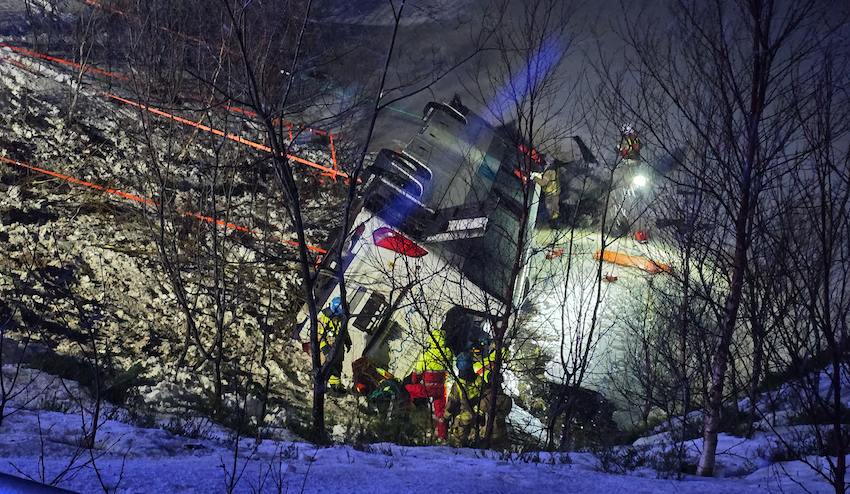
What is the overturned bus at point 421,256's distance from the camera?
9312 mm

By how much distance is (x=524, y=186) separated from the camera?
7660mm

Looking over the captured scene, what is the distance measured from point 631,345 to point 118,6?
12019 mm

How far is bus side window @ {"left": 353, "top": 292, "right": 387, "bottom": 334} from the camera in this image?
9.26m

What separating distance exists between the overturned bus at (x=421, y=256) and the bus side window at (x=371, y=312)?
0.01 m

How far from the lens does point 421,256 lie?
30.7 feet

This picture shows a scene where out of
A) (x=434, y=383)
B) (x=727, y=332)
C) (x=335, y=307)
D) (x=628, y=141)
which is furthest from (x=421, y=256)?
(x=727, y=332)

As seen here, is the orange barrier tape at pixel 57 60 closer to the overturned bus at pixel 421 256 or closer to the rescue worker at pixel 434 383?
the overturned bus at pixel 421 256

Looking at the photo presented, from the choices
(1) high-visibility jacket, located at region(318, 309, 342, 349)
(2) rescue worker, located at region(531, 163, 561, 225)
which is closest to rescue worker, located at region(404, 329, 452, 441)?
(1) high-visibility jacket, located at region(318, 309, 342, 349)

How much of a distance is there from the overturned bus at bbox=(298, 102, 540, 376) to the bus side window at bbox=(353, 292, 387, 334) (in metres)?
0.01

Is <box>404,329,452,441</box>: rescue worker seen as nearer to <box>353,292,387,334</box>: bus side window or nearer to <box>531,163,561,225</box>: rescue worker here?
Answer: <box>353,292,387,334</box>: bus side window

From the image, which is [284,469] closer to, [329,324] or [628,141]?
[329,324]

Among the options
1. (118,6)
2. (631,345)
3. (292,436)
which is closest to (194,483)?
(292,436)

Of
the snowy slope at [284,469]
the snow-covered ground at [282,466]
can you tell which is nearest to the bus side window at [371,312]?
the snow-covered ground at [282,466]

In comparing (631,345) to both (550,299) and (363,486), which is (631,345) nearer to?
(550,299)
